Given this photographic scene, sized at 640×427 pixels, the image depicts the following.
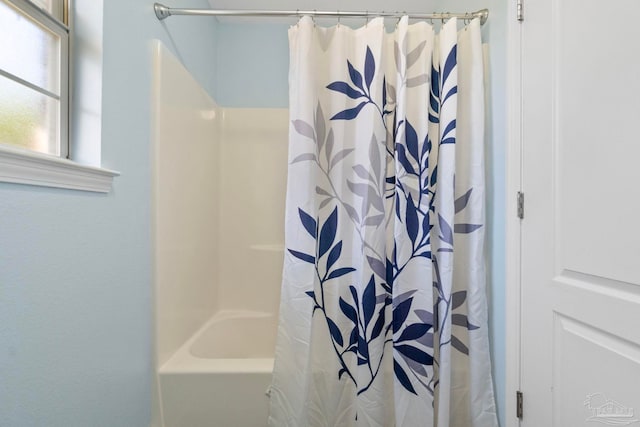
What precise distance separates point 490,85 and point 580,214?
2.15 feet

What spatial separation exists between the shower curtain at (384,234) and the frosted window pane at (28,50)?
0.73 m

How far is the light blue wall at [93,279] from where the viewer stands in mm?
629

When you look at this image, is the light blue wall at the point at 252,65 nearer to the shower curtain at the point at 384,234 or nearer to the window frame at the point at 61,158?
the shower curtain at the point at 384,234

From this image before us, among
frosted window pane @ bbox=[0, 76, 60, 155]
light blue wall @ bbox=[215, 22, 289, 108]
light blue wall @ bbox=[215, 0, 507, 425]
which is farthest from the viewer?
light blue wall @ bbox=[215, 22, 289, 108]

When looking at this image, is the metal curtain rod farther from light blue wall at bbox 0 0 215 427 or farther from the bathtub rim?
the bathtub rim

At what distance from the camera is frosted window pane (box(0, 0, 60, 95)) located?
2.27ft

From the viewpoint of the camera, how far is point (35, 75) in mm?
765

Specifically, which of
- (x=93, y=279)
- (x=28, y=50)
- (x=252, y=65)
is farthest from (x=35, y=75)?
(x=252, y=65)

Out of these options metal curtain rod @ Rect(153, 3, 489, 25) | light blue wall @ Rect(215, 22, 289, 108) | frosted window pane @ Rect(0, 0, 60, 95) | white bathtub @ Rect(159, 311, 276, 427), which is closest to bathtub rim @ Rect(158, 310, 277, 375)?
white bathtub @ Rect(159, 311, 276, 427)

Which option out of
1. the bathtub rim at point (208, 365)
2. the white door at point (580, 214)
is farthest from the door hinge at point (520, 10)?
the bathtub rim at point (208, 365)

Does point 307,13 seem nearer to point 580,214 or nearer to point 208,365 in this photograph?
point 580,214

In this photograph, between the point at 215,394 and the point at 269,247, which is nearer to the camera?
the point at 215,394

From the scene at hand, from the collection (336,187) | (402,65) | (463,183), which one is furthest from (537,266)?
(402,65)

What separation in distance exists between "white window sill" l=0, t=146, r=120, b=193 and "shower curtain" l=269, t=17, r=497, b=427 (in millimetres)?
611
